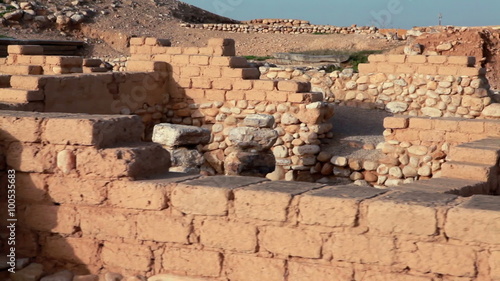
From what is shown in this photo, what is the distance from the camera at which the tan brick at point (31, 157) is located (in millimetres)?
6250

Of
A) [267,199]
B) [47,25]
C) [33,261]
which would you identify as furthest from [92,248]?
[47,25]

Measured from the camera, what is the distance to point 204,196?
5.65 m

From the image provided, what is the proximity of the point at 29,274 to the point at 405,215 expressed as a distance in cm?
319

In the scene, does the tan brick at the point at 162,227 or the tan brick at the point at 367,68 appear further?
the tan brick at the point at 367,68

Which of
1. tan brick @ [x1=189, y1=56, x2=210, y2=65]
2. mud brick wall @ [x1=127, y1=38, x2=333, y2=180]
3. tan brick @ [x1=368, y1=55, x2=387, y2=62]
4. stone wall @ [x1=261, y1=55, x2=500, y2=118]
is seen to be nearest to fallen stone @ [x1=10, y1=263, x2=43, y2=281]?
mud brick wall @ [x1=127, y1=38, x2=333, y2=180]

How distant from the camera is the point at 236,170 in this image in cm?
1023

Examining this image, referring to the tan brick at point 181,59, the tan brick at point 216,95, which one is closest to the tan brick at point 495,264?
the tan brick at point 216,95

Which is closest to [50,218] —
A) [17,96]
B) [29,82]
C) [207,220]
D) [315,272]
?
[207,220]

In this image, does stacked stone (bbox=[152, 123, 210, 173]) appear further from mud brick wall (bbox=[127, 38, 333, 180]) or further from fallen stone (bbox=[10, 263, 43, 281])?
fallen stone (bbox=[10, 263, 43, 281])

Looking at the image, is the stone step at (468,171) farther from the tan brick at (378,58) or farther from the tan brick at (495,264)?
the tan brick at (378,58)

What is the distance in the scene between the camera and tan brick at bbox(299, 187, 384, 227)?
519cm

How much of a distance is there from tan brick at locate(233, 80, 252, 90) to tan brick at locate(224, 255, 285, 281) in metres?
7.92

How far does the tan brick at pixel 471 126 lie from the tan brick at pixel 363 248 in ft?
18.6

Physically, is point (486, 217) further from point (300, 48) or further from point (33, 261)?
point (300, 48)
